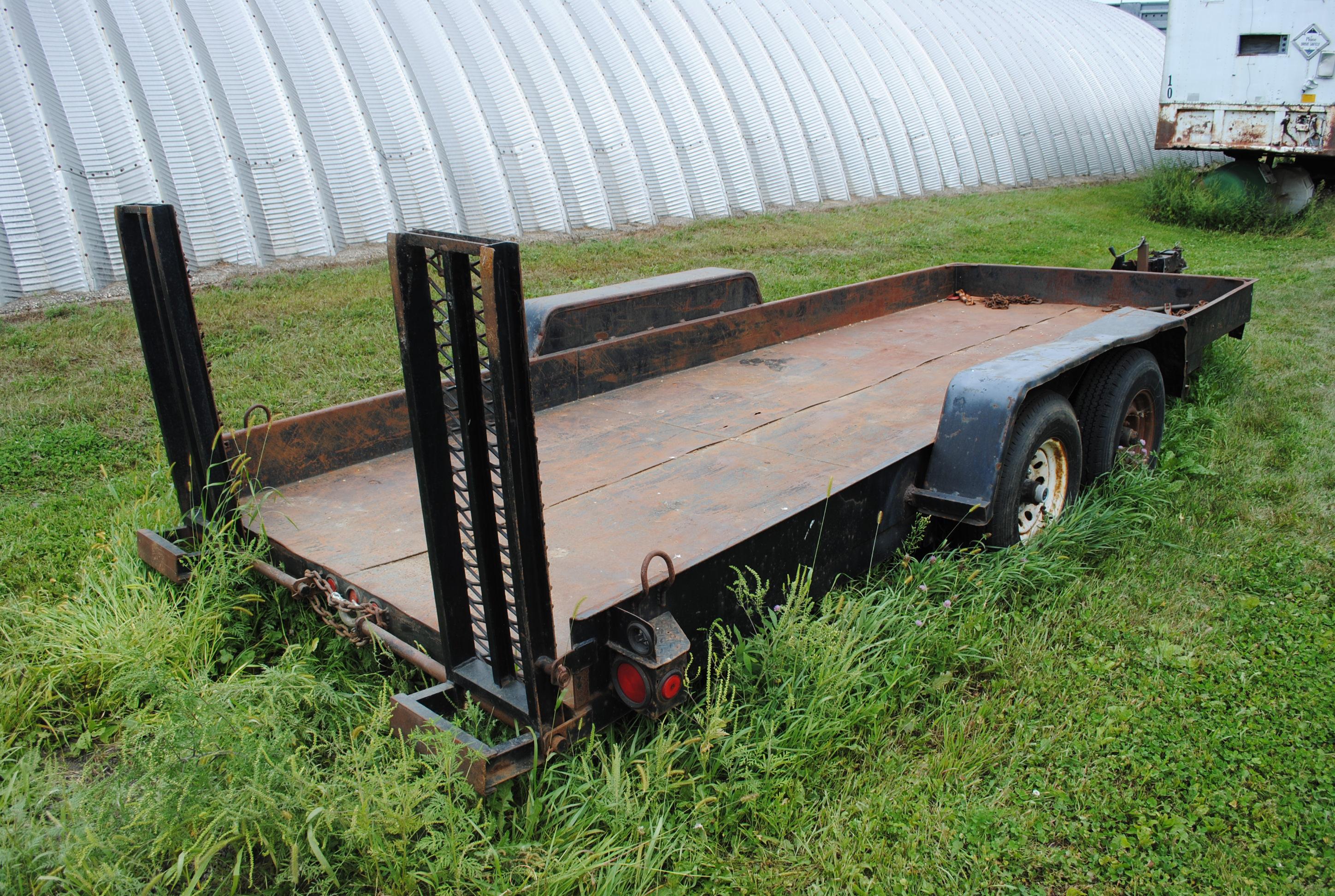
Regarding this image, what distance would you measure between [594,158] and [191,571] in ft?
35.3

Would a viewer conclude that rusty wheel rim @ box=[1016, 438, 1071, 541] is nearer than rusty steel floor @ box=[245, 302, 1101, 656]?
No

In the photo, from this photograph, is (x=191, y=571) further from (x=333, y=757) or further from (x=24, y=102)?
(x=24, y=102)

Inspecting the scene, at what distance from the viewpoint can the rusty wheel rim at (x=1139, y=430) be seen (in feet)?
15.7

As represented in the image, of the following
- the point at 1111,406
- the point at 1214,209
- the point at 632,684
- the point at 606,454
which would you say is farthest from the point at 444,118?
the point at 1214,209

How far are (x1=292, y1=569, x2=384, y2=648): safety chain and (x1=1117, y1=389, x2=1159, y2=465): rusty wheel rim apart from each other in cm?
349

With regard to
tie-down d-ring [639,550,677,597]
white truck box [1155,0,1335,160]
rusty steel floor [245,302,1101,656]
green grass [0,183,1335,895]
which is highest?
white truck box [1155,0,1335,160]

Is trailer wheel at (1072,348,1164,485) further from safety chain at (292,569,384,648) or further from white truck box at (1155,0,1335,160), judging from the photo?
white truck box at (1155,0,1335,160)

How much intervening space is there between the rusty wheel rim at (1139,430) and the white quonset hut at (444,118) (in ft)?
28.0

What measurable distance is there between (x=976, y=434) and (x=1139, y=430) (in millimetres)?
1867

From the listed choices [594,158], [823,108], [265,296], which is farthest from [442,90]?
[823,108]

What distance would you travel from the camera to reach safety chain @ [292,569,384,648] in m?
3.01

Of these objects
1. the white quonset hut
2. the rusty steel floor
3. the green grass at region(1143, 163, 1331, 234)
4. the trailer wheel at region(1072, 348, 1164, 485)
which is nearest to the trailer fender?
the rusty steel floor

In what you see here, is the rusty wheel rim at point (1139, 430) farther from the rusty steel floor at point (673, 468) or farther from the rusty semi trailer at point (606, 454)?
the rusty steel floor at point (673, 468)

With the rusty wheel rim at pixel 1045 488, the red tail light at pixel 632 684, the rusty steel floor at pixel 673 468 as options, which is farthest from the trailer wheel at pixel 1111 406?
the red tail light at pixel 632 684
